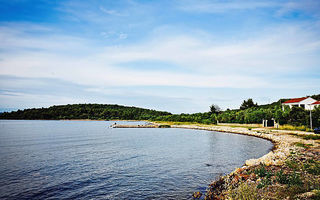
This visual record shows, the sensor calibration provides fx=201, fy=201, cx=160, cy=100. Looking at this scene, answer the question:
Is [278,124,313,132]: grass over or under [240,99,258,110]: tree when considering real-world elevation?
under

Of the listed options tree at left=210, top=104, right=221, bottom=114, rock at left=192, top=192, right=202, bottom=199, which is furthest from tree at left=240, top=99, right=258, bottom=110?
rock at left=192, top=192, right=202, bottom=199

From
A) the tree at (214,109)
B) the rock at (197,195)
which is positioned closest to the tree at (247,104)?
the tree at (214,109)

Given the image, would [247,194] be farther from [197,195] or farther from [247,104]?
[247,104]

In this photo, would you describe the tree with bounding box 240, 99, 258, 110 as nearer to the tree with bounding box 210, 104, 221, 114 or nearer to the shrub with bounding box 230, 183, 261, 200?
the tree with bounding box 210, 104, 221, 114

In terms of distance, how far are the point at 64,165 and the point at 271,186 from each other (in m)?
18.8

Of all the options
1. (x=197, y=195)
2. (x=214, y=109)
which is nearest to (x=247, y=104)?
(x=214, y=109)

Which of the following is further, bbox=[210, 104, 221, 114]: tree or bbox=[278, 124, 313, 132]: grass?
bbox=[210, 104, 221, 114]: tree

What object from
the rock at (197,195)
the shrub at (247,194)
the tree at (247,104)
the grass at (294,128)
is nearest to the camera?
the shrub at (247,194)

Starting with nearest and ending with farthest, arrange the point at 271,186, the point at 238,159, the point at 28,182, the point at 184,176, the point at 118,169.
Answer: the point at 271,186 → the point at 28,182 → the point at 184,176 → the point at 118,169 → the point at 238,159

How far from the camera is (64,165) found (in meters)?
20.7

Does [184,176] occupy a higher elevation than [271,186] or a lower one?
lower

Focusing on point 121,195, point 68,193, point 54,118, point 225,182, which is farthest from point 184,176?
point 54,118

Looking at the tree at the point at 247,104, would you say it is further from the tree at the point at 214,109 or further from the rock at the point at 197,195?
the rock at the point at 197,195

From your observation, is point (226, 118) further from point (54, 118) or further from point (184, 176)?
point (54, 118)
